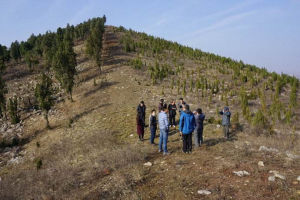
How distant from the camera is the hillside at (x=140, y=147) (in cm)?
647

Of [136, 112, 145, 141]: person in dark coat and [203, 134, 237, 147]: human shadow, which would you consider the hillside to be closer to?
[203, 134, 237, 147]: human shadow

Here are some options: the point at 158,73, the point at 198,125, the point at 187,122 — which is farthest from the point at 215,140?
the point at 158,73

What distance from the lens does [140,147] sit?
34.7 ft

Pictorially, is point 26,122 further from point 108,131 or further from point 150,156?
point 150,156

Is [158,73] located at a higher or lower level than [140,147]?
higher

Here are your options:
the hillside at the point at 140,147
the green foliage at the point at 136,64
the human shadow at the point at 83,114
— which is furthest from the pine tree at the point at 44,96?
the green foliage at the point at 136,64

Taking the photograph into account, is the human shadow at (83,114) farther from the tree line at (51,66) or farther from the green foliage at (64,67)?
the green foliage at (64,67)

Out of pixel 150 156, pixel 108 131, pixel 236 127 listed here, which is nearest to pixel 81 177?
pixel 150 156

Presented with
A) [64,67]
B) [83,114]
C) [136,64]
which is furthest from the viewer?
[136,64]

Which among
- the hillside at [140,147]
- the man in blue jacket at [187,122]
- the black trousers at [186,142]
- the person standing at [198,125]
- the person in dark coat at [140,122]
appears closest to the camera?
the hillside at [140,147]

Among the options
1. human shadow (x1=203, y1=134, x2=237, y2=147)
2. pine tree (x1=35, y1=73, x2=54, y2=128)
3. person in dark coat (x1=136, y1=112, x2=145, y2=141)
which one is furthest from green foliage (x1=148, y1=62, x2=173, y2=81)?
human shadow (x1=203, y1=134, x2=237, y2=147)

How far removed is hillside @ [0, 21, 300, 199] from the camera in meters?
6.47

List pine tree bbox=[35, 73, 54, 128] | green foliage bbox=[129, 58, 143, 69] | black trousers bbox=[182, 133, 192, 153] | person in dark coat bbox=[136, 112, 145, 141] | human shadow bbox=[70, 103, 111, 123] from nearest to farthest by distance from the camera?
black trousers bbox=[182, 133, 192, 153]
person in dark coat bbox=[136, 112, 145, 141]
pine tree bbox=[35, 73, 54, 128]
human shadow bbox=[70, 103, 111, 123]
green foliage bbox=[129, 58, 143, 69]

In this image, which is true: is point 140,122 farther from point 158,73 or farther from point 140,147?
point 158,73
